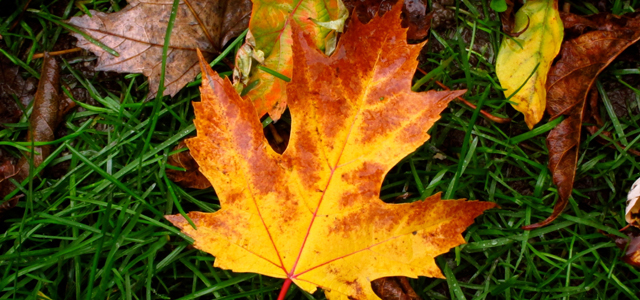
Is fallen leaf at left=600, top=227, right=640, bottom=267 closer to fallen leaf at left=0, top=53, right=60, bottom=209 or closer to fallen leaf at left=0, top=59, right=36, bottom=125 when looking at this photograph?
fallen leaf at left=0, top=53, right=60, bottom=209

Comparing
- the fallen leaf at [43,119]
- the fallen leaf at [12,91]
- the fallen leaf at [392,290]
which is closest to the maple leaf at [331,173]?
the fallen leaf at [392,290]

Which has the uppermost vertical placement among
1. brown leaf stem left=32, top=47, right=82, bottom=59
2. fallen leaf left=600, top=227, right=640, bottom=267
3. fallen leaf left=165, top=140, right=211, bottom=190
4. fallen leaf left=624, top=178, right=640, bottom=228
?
brown leaf stem left=32, top=47, right=82, bottom=59

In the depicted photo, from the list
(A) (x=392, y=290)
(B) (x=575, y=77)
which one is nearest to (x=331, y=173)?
(A) (x=392, y=290)

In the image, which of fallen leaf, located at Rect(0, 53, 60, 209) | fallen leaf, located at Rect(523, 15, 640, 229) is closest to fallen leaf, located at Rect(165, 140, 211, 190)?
fallen leaf, located at Rect(0, 53, 60, 209)

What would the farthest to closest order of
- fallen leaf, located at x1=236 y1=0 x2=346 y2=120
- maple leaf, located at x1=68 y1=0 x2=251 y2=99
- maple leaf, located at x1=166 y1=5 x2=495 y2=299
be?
maple leaf, located at x1=68 y1=0 x2=251 y2=99 → fallen leaf, located at x1=236 y1=0 x2=346 y2=120 → maple leaf, located at x1=166 y1=5 x2=495 y2=299

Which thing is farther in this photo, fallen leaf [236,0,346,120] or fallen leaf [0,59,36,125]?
fallen leaf [0,59,36,125]

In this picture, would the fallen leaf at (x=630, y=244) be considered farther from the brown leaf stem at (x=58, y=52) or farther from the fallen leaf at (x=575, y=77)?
the brown leaf stem at (x=58, y=52)

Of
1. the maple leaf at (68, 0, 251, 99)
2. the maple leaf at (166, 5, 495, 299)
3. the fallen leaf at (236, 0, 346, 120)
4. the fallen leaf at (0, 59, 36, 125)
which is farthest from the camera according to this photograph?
the fallen leaf at (0, 59, 36, 125)

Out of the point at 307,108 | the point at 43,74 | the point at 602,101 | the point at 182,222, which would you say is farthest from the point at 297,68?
the point at 602,101

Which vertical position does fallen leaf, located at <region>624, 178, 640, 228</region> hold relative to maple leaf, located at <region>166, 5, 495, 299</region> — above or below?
below
